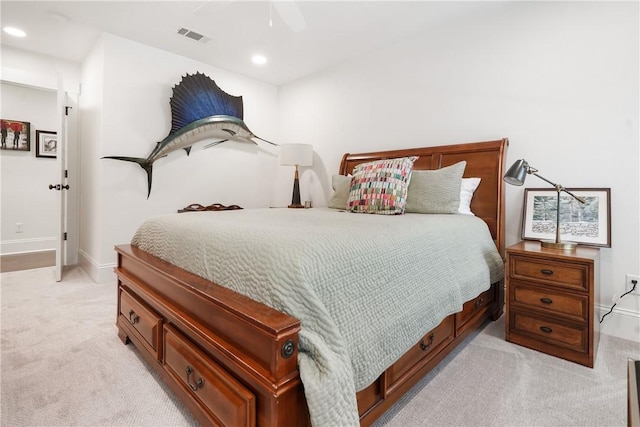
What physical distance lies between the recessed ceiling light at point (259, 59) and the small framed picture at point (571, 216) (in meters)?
3.05

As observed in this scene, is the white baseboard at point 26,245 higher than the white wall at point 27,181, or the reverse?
the white wall at point 27,181

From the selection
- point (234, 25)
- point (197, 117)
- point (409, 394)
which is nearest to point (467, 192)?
point (409, 394)

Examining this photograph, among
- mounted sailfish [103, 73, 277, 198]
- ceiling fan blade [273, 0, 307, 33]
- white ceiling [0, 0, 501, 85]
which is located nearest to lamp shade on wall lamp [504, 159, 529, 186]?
white ceiling [0, 0, 501, 85]

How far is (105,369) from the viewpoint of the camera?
1.65 m

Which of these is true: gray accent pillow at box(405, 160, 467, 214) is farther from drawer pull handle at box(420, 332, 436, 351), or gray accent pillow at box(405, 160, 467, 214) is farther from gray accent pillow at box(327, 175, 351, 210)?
drawer pull handle at box(420, 332, 436, 351)

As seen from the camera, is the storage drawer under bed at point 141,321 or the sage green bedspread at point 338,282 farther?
the storage drawer under bed at point 141,321

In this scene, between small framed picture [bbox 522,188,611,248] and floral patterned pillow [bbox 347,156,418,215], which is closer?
small framed picture [bbox 522,188,611,248]

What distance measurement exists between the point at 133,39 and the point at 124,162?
49.9 inches

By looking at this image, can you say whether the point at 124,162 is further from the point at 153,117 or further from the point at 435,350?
the point at 435,350

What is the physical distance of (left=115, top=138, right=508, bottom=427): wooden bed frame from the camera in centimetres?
87

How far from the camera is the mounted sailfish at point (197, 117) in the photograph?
344cm

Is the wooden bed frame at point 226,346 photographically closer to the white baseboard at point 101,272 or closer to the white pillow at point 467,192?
the white pillow at point 467,192

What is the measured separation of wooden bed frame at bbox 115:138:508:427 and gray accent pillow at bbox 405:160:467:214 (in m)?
0.69

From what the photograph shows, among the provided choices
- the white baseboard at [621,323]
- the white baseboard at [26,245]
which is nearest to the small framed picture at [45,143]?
the white baseboard at [26,245]
